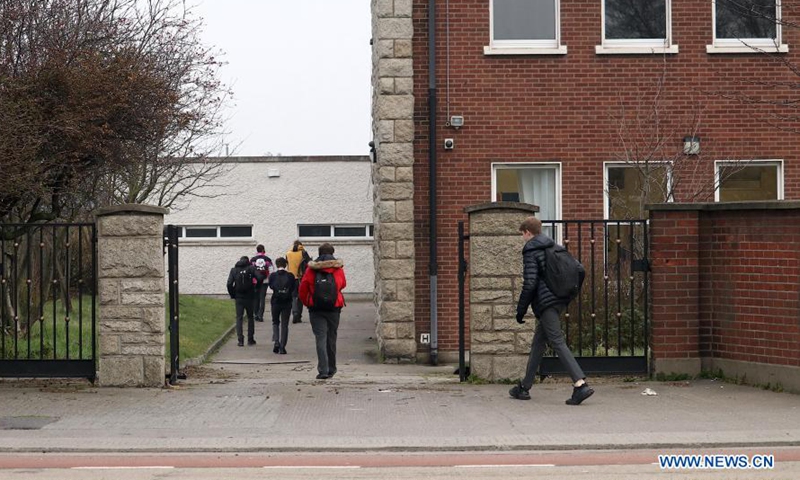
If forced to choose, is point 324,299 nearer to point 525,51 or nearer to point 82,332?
point 82,332

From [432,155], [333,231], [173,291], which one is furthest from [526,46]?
[333,231]

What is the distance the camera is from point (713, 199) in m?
19.0

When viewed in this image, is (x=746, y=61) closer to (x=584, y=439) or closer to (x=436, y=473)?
(x=584, y=439)

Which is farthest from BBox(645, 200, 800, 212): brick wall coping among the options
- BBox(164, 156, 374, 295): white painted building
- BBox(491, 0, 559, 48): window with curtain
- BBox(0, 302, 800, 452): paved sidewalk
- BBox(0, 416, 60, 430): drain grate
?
BBox(164, 156, 374, 295): white painted building

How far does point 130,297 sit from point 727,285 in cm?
668

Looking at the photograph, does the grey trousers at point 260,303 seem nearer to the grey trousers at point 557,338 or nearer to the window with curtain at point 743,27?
the window with curtain at point 743,27

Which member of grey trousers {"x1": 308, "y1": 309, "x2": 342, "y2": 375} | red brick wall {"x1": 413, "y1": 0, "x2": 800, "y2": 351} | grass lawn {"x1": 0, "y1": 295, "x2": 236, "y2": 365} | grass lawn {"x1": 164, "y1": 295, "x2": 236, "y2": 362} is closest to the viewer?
grass lawn {"x1": 0, "y1": 295, "x2": 236, "y2": 365}

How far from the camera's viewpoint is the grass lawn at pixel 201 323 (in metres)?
20.4

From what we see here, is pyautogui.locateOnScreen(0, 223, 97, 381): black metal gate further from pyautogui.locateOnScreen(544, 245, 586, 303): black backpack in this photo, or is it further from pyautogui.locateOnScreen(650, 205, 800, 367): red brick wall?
pyautogui.locateOnScreen(650, 205, 800, 367): red brick wall

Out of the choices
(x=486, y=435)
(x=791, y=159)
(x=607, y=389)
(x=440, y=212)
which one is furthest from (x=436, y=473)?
(x=791, y=159)

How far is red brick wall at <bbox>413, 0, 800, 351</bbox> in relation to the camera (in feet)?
62.3

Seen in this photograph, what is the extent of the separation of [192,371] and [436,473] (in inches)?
335

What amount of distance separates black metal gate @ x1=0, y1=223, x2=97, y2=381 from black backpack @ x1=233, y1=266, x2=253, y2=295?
2.78 m

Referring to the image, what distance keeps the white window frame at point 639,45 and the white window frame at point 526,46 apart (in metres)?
0.63
